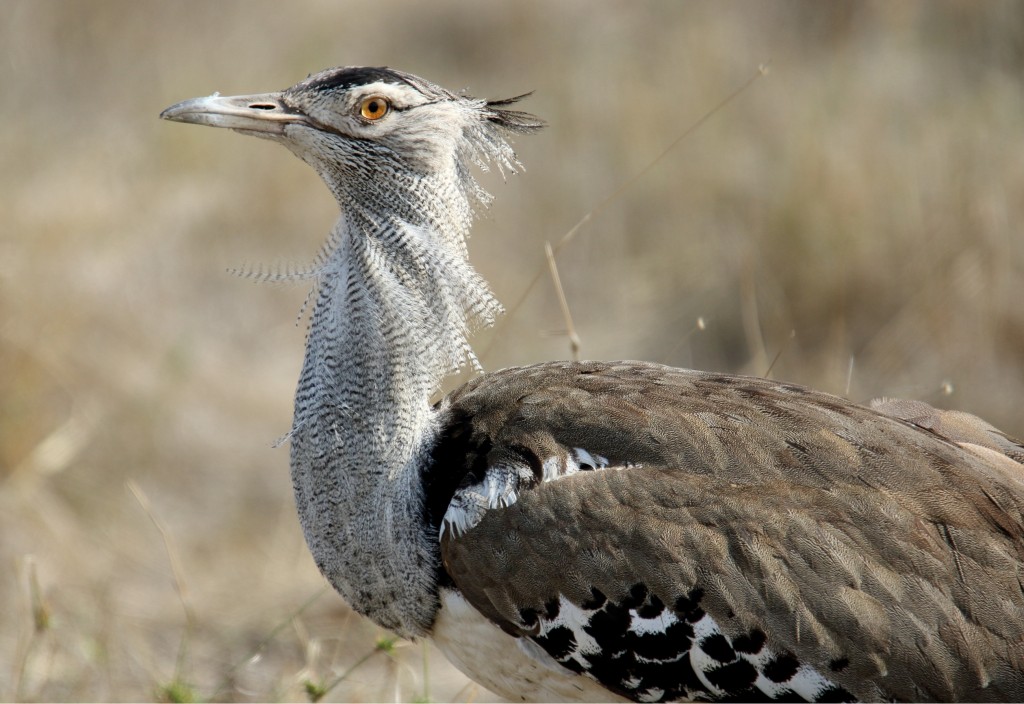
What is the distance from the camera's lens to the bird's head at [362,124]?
2.40 m

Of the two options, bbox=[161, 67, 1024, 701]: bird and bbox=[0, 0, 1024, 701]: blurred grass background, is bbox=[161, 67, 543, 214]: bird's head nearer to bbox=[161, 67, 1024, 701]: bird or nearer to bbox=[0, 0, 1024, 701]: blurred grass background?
bbox=[161, 67, 1024, 701]: bird

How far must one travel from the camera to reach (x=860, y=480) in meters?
2.27

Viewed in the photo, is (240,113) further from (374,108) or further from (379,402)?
(379,402)

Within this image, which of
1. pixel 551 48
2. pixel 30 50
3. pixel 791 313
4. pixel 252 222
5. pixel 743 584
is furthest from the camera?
pixel 551 48

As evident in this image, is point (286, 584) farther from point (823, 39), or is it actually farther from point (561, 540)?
point (823, 39)

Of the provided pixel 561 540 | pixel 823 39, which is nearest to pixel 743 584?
pixel 561 540

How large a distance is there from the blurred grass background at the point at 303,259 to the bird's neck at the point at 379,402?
64 centimetres

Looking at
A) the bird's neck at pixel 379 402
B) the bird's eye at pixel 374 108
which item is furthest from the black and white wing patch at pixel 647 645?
the bird's eye at pixel 374 108

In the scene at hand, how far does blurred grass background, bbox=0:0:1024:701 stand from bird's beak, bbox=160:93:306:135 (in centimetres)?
130

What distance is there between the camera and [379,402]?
2.40 m

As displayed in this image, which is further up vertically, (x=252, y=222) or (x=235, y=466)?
(x=252, y=222)

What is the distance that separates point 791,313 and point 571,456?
349 cm

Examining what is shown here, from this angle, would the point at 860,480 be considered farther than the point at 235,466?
No

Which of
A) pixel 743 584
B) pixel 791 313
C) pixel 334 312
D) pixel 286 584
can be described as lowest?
pixel 286 584
